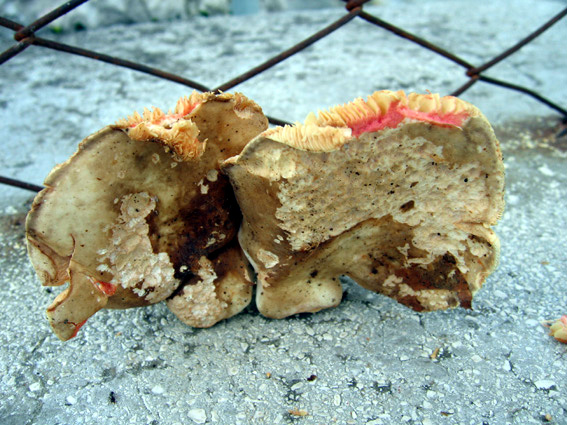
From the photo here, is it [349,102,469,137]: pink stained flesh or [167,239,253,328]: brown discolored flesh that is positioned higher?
[349,102,469,137]: pink stained flesh

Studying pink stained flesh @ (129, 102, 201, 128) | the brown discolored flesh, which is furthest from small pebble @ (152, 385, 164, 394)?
pink stained flesh @ (129, 102, 201, 128)

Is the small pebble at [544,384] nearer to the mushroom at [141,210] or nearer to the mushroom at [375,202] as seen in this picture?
the mushroom at [375,202]

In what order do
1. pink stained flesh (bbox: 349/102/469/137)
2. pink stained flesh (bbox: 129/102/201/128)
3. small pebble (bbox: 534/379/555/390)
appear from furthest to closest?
small pebble (bbox: 534/379/555/390), pink stained flesh (bbox: 129/102/201/128), pink stained flesh (bbox: 349/102/469/137)

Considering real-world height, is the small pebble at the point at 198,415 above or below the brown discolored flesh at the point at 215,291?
below

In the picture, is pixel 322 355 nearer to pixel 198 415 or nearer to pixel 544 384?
pixel 198 415

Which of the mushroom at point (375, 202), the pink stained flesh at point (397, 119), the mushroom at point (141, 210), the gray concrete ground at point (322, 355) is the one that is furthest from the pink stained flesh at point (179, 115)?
the gray concrete ground at point (322, 355)

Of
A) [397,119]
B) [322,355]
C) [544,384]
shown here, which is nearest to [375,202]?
[397,119]

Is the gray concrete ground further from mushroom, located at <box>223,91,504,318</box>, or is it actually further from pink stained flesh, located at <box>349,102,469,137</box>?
pink stained flesh, located at <box>349,102,469,137</box>
